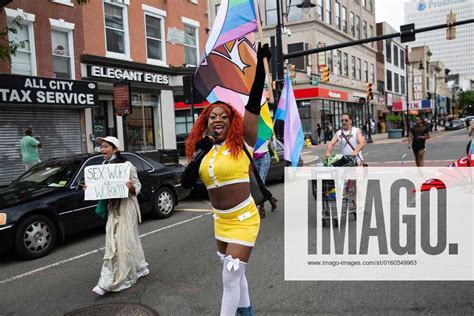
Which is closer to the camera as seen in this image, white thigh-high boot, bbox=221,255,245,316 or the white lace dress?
white thigh-high boot, bbox=221,255,245,316

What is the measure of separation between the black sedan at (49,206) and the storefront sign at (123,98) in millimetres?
4876

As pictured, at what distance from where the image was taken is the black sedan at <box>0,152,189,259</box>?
19.9ft

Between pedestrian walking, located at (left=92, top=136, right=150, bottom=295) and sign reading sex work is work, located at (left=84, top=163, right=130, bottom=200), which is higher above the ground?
sign reading sex work is work, located at (left=84, top=163, right=130, bottom=200)

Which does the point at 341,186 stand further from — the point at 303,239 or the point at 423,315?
the point at 423,315

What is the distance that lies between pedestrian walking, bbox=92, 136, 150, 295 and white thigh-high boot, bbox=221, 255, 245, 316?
2.04 meters

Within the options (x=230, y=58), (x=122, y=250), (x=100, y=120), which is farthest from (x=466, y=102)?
(x=122, y=250)

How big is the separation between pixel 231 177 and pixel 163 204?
5900 mm

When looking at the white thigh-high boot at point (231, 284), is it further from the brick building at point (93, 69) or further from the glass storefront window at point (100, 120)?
the glass storefront window at point (100, 120)

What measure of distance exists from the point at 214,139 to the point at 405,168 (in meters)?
13.7

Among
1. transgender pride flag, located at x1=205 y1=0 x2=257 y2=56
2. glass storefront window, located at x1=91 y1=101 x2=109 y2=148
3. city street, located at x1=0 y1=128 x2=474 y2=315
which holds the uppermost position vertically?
transgender pride flag, located at x1=205 y1=0 x2=257 y2=56

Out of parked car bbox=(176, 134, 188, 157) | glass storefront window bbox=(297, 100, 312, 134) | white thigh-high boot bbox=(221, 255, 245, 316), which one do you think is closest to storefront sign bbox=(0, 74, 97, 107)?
parked car bbox=(176, 134, 188, 157)

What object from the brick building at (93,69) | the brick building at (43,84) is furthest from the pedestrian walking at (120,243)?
the brick building at (43,84)

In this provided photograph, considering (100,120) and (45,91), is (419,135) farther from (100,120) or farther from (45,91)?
(100,120)

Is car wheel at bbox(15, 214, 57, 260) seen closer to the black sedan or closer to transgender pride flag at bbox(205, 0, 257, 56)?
the black sedan
